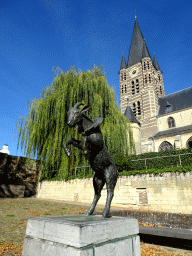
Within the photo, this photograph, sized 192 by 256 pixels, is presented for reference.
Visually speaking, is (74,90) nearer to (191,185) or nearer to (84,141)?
(191,185)

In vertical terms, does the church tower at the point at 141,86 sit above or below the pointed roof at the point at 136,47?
below

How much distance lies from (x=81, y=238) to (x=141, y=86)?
113ft

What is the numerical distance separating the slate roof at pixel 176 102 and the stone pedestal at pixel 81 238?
26.2 metres

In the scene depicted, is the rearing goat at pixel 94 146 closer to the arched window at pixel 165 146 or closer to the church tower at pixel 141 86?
the arched window at pixel 165 146

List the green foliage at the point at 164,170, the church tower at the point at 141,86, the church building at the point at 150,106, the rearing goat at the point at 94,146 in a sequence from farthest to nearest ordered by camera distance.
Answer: the church tower at the point at 141,86 → the church building at the point at 150,106 → the green foliage at the point at 164,170 → the rearing goat at the point at 94,146

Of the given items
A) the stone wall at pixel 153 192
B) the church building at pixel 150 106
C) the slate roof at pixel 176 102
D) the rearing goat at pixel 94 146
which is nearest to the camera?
the rearing goat at pixel 94 146

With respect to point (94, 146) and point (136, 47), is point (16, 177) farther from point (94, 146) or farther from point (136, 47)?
point (136, 47)

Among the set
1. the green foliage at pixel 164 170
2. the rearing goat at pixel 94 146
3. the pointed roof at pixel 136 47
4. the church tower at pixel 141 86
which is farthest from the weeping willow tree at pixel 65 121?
the pointed roof at pixel 136 47

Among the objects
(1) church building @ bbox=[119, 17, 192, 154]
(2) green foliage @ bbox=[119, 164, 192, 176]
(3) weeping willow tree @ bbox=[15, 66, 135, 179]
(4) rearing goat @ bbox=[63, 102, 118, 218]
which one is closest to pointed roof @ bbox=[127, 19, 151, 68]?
(1) church building @ bbox=[119, 17, 192, 154]

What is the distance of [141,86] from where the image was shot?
110ft

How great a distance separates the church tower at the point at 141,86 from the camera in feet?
95.7

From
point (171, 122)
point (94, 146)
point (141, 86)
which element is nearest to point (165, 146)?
point (171, 122)

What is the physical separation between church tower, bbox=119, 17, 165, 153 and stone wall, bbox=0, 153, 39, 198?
16171 millimetres

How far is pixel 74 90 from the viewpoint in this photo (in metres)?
11.0
